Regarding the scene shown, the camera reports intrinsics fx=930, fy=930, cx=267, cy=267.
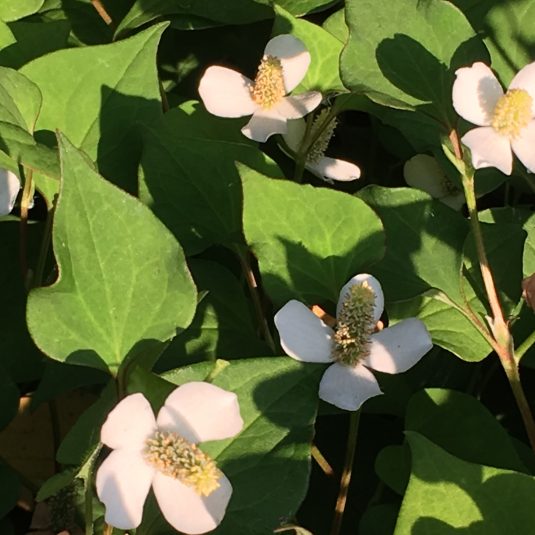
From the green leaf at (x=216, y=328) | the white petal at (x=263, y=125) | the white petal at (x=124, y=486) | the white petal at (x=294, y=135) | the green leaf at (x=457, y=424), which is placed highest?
the white petal at (x=263, y=125)

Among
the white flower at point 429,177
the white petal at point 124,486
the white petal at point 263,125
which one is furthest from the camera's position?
the white flower at point 429,177

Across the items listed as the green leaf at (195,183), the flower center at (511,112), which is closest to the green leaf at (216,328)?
the green leaf at (195,183)

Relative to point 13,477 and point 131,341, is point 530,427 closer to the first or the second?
point 131,341

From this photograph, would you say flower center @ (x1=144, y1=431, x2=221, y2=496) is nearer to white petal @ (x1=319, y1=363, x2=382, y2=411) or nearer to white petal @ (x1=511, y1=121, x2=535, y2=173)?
white petal @ (x1=319, y1=363, x2=382, y2=411)

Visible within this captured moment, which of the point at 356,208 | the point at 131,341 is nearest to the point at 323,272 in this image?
the point at 356,208

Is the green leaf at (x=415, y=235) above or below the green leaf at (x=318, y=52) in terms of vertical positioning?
below

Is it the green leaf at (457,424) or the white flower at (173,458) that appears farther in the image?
the green leaf at (457,424)

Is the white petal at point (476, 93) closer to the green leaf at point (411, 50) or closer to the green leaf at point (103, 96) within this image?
the green leaf at point (411, 50)
